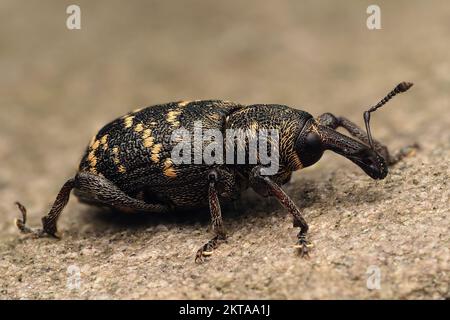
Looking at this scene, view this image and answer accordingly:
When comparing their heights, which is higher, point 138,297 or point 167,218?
point 167,218

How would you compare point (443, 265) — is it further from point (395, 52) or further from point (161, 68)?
point (161, 68)

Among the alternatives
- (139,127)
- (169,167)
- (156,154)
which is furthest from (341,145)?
(139,127)

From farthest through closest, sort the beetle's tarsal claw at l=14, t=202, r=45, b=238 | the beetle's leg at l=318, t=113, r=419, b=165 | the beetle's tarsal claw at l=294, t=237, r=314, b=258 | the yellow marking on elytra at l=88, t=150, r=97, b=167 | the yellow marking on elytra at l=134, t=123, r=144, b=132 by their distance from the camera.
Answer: the beetle's tarsal claw at l=14, t=202, r=45, b=238 < the beetle's leg at l=318, t=113, r=419, b=165 < the yellow marking on elytra at l=88, t=150, r=97, b=167 < the yellow marking on elytra at l=134, t=123, r=144, b=132 < the beetle's tarsal claw at l=294, t=237, r=314, b=258

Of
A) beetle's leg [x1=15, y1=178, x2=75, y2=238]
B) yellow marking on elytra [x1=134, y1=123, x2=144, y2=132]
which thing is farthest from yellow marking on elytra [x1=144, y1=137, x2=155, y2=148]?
beetle's leg [x1=15, y1=178, x2=75, y2=238]

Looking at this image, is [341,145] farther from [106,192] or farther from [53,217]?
[53,217]

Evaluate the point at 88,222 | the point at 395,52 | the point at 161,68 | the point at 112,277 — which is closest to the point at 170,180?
the point at 112,277

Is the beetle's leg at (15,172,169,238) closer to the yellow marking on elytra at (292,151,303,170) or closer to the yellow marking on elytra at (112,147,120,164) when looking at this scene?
the yellow marking on elytra at (112,147,120,164)

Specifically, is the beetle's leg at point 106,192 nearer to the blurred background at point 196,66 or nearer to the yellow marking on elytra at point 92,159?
the yellow marking on elytra at point 92,159
